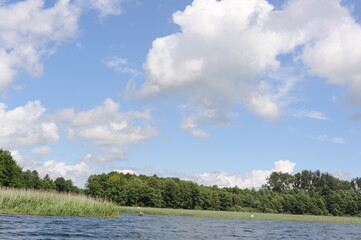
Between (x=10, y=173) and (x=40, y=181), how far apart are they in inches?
2015

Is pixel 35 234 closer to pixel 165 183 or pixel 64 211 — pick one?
pixel 64 211

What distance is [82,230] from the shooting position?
36.7 metres

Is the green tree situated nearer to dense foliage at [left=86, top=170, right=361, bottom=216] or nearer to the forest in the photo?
the forest

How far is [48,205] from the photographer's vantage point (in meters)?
50.2

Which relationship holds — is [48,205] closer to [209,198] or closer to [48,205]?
[48,205]

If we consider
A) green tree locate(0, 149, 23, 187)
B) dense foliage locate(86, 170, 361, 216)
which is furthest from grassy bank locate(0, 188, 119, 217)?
dense foliage locate(86, 170, 361, 216)

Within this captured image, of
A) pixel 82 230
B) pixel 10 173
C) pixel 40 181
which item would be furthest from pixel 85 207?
pixel 40 181

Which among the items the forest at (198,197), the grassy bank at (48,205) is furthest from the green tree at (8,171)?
the grassy bank at (48,205)

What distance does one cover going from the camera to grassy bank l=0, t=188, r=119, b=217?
47.8 meters

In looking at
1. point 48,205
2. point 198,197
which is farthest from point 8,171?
point 198,197

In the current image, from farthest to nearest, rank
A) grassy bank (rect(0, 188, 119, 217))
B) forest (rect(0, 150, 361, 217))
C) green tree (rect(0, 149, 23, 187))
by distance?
1. forest (rect(0, 150, 361, 217))
2. green tree (rect(0, 149, 23, 187))
3. grassy bank (rect(0, 188, 119, 217))

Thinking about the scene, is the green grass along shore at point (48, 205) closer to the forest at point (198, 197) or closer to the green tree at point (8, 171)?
the green tree at point (8, 171)

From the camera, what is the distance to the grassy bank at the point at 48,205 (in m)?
47.8

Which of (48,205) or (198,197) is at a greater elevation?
(198,197)
